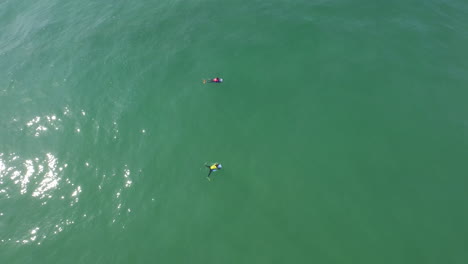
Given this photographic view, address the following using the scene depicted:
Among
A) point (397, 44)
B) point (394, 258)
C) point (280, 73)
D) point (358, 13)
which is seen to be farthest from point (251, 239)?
point (358, 13)

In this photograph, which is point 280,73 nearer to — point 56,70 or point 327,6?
point 327,6

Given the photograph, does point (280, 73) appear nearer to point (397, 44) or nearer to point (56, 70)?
point (397, 44)

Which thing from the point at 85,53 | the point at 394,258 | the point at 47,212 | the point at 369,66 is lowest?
the point at 394,258

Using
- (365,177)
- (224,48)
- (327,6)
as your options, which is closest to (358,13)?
(327,6)

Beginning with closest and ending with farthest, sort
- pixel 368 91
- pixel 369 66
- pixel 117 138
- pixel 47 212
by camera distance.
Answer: pixel 47 212, pixel 117 138, pixel 368 91, pixel 369 66

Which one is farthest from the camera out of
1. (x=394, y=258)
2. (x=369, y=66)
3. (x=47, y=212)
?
(x=369, y=66)

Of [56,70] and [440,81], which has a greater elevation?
[56,70]

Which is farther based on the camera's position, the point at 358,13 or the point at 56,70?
the point at 358,13
